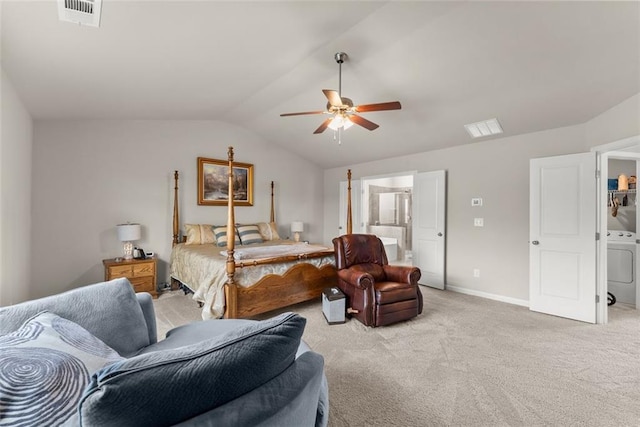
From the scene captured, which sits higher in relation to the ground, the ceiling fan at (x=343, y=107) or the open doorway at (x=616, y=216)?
the ceiling fan at (x=343, y=107)

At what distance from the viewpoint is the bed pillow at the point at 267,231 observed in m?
5.25

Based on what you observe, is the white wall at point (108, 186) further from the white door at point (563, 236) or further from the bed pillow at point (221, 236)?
the white door at point (563, 236)

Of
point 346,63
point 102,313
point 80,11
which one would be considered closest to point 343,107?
point 346,63

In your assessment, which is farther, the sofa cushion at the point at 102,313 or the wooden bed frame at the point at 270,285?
the wooden bed frame at the point at 270,285

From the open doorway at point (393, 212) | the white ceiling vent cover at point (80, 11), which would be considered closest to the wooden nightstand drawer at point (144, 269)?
the white ceiling vent cover at point (80, 11)

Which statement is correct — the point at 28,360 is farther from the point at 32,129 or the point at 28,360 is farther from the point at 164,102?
the point at 32,129

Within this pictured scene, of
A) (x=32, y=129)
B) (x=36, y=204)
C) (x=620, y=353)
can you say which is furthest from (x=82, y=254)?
(x=620, y=353)

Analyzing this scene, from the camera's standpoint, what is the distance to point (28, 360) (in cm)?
80

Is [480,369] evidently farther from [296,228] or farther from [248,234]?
[296,228]

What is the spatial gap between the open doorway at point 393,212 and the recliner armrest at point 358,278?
4.19 m

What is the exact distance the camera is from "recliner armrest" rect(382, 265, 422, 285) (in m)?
3.24

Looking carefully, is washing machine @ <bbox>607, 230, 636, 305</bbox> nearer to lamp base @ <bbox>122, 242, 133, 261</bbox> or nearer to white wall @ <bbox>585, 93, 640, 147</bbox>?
white wall @ <bbox>585, 93, 640, 147</bbox>

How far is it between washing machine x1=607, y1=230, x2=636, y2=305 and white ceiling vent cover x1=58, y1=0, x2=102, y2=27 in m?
6.27

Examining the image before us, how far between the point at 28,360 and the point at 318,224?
19.1ft
